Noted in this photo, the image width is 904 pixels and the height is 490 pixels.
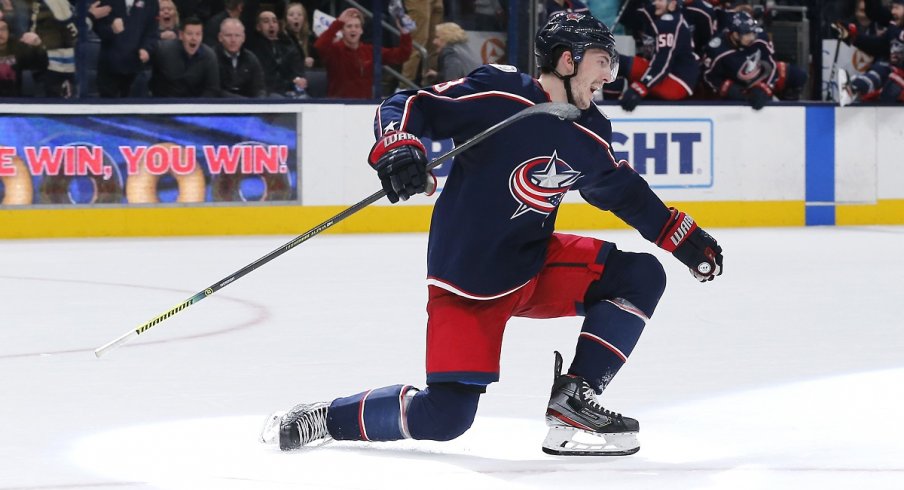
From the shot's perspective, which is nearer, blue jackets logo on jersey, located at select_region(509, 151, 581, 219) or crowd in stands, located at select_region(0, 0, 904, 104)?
blue jackets logo on jersey, located at select_region(509, 151, 581, 219)

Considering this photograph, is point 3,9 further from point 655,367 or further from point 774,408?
point 774,408

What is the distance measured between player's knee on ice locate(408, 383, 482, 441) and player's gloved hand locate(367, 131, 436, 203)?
450 mm

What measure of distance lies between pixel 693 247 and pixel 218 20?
6687mm

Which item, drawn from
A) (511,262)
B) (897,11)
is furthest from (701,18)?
(511,262)

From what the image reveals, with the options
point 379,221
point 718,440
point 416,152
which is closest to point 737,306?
point 718,440

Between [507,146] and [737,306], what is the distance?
10.3ft

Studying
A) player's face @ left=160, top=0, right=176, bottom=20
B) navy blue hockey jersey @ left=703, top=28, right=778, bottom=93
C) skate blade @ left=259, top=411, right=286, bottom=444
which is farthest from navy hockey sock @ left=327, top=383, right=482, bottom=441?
navy blue hockey jersey @ left=703, top=28, right=778, bottom=93

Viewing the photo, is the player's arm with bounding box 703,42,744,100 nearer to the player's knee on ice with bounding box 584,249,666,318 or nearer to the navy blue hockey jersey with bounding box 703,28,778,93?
the navy blue hockey jersey with bounding box 703,28,778,93

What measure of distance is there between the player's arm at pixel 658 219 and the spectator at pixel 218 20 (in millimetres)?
6529

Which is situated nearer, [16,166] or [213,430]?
[213,430]

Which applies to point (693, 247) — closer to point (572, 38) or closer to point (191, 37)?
point (572, 38)

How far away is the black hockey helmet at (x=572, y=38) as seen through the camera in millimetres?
3518

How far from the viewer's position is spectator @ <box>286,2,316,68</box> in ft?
33.1

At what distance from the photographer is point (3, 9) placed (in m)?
9.46
